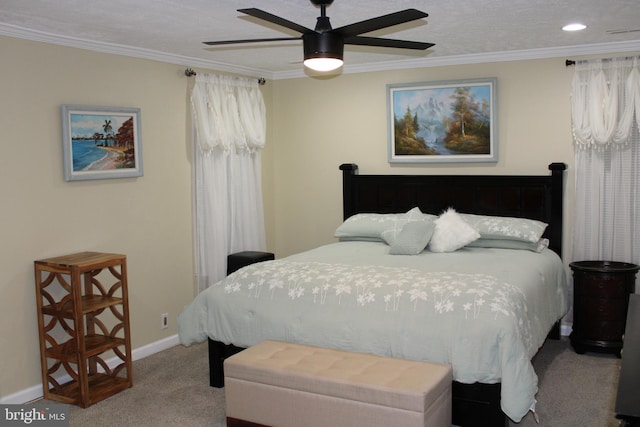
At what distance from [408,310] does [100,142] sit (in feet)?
8.34

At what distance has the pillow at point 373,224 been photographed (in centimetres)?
520

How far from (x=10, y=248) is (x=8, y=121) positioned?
2.62ft

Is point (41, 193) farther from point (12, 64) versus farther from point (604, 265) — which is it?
point (604, 265)

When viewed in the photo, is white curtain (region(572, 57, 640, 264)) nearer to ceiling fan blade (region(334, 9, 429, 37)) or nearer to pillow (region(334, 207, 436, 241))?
pillow (region(334, 207, 436, 241))

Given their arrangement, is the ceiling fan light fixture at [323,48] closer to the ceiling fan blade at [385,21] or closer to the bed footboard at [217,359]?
the ceiling fan blade at [385,21]

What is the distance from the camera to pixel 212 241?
545 centimetres

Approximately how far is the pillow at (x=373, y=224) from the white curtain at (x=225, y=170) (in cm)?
93

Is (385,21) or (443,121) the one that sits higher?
(385,21)

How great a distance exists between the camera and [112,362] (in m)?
4.70

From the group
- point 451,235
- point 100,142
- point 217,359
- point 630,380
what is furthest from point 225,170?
point 630,380

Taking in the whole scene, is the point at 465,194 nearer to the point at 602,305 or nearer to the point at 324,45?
the point at 602,305

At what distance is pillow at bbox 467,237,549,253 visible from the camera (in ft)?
15.8

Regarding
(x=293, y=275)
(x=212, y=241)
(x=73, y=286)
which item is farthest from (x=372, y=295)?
(x=212, y=241)

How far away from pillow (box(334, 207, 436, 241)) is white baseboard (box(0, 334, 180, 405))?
5.58 ft
